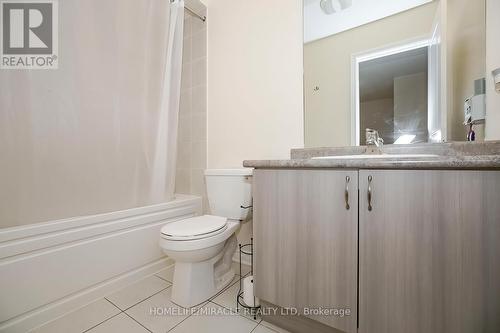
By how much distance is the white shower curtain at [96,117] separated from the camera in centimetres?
107

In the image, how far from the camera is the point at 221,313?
1.16 meters

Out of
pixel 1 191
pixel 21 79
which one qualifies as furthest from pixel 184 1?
pixel 1 191

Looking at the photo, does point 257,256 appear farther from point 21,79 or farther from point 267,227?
point 21,79

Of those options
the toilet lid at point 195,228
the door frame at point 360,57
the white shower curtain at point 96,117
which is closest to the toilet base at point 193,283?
the toilet lid at point 195,228

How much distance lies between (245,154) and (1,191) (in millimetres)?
1368

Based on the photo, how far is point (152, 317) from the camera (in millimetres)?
1128

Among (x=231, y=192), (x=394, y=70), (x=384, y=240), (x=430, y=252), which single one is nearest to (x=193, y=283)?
(x=231, y=192)

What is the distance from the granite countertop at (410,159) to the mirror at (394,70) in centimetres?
6

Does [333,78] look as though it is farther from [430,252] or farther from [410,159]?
[430,252]

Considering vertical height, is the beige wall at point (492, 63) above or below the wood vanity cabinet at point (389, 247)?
above

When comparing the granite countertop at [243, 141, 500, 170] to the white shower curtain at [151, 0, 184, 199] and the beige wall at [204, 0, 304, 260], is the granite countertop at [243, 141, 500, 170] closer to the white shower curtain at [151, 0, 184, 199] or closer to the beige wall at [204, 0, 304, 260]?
the beige wall at [204, 0, 304, 260]

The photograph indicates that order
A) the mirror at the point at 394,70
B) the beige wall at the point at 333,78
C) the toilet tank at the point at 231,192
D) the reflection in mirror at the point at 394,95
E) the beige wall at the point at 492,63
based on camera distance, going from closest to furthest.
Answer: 1. the beige wall at the point at 492,63
2. the mirror at the point at 394,70
3. the reflection in mirror at the point at 394,95
4. the beige wall at the point at 333,78
5. the toilet tank at the point at 231,192

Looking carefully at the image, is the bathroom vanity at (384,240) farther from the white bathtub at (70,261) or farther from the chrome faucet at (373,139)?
the white bathtub at (70,261)
